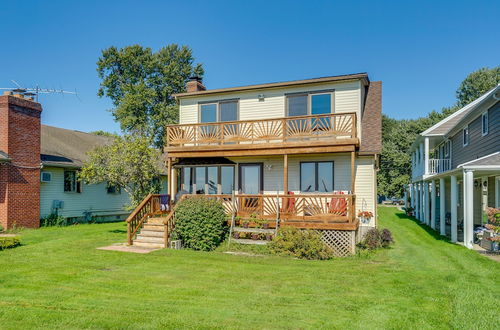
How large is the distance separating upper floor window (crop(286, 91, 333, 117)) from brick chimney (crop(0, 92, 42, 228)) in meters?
13.2

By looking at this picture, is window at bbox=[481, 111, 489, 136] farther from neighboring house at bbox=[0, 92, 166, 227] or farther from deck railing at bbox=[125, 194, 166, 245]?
neighboring house at bbox=[0, 92, 166, 227]

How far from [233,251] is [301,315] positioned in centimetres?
667

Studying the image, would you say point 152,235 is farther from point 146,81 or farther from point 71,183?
point 146,81

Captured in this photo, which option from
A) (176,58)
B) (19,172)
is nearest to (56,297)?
(19,172)

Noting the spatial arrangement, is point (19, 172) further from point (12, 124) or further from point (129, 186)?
point (129, 186)

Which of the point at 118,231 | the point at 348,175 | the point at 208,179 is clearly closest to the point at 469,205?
the point at 348,175

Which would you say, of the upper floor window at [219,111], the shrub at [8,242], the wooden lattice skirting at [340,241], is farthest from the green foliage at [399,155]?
the shrub at [8,242]

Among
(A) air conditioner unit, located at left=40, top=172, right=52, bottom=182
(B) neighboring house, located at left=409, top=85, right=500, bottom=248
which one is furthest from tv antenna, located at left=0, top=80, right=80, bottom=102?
(B) neighboring house, located at left=409, top=85, right=500, bottom=248

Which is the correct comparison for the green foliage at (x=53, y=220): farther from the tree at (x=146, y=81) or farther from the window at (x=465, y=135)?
the window at (x=465, y=135)

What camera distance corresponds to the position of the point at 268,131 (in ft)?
51.4

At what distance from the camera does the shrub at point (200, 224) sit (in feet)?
42.7

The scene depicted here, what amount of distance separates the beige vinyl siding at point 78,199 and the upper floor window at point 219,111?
376 inches

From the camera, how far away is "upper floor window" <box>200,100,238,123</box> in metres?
17.3

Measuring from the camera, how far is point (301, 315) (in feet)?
20.5
